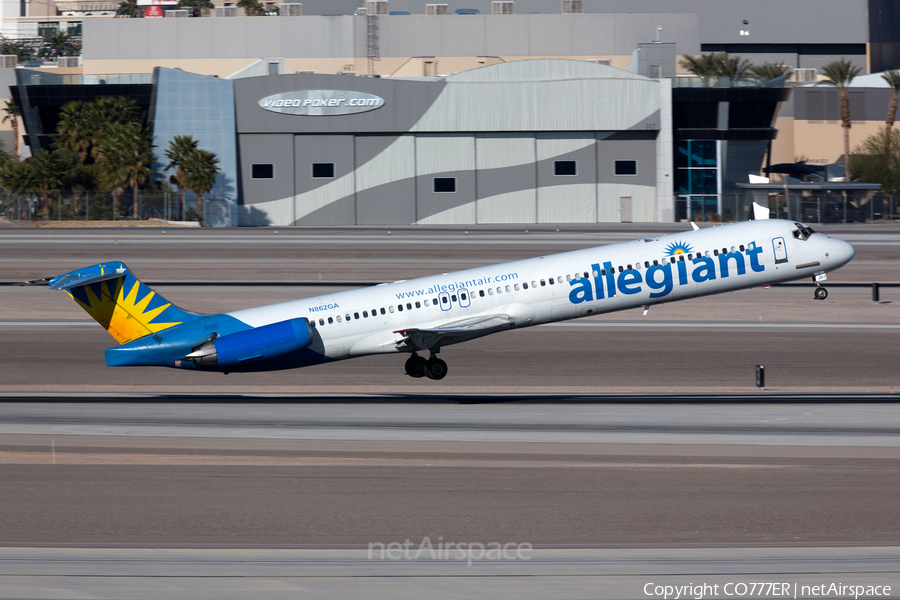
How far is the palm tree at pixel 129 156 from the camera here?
8669 cm

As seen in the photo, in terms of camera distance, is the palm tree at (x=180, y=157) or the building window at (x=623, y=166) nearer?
the palm tree at (x=180, y=157)

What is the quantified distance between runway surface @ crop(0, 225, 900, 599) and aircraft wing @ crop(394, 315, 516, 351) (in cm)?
177

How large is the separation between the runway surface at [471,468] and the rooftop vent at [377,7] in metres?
76.2

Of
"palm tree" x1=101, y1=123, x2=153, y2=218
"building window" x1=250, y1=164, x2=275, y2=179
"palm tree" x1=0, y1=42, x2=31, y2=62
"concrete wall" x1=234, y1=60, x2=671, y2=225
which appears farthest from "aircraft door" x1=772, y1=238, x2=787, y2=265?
"palm tree" x1=0, y1=42, x2=31, y2=62

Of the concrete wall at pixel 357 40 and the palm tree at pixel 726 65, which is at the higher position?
the concrete wall at pixel 357 40

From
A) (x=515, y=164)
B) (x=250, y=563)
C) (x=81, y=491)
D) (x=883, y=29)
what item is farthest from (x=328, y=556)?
(x=883, y=29)

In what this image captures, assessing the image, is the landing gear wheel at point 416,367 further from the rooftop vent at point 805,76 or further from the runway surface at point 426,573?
the rooftop vent at point 805,76

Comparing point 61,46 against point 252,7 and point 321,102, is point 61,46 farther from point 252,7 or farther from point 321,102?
point 321,102

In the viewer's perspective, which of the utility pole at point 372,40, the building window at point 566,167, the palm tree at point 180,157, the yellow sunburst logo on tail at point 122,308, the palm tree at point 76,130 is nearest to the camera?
the yellow sunburst logo on tail at point 122,308

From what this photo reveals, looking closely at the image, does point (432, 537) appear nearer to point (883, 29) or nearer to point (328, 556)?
point (328, 556)

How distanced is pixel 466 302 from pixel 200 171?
194ft

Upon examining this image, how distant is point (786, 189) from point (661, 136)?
475 inches

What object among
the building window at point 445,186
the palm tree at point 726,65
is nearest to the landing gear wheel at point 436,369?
the building window at point 445,186

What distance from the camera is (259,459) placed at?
22.6 metres
